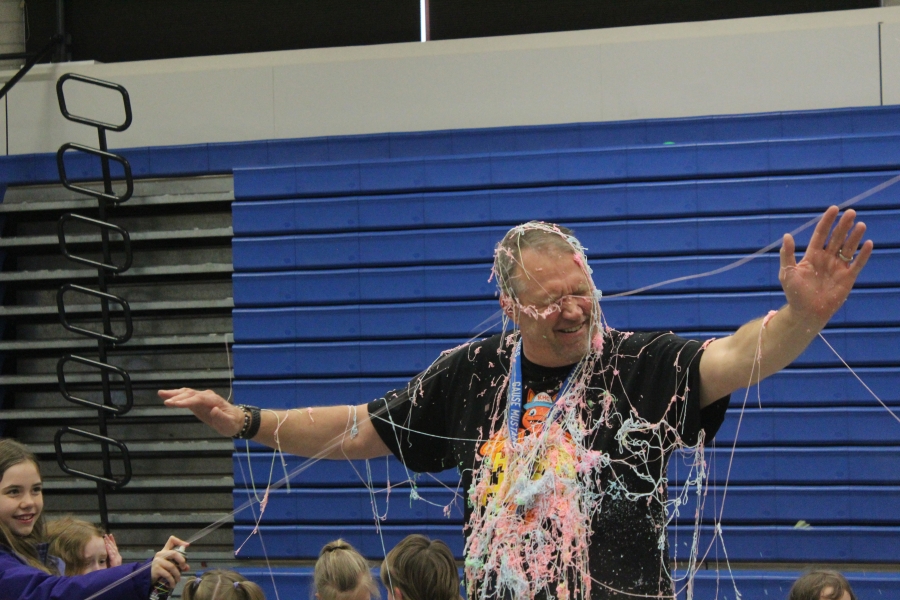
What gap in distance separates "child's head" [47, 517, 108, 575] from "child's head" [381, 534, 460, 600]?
982 millimetres

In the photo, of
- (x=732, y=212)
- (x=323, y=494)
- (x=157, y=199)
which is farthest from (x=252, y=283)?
(x=732, y=212)

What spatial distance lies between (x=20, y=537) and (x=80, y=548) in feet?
1.83

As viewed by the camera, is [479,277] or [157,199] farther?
[157,199]

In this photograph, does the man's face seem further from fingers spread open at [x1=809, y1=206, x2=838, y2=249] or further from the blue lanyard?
fingers spread open at [x1=809, y1=206, x2=838, y2=249]

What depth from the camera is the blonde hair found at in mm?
2223

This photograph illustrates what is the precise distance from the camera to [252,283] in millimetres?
4840

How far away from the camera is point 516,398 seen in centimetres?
168

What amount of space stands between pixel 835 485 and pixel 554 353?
3.20 meters

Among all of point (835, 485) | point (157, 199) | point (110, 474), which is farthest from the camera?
point (157, 199)

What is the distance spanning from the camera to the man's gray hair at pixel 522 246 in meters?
1.69

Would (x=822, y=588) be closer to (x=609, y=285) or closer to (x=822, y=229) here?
(x=822, y=229)

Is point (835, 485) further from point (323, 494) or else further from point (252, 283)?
point (252, 283)

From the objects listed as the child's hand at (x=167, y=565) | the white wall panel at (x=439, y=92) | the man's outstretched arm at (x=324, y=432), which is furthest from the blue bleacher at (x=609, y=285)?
the man's outstretched arm at (x=324, y=432)

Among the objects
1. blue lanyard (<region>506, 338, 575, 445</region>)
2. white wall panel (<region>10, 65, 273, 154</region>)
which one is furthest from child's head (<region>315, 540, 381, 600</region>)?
white wall panel (<region>10, 65, 273, 154</region>)
